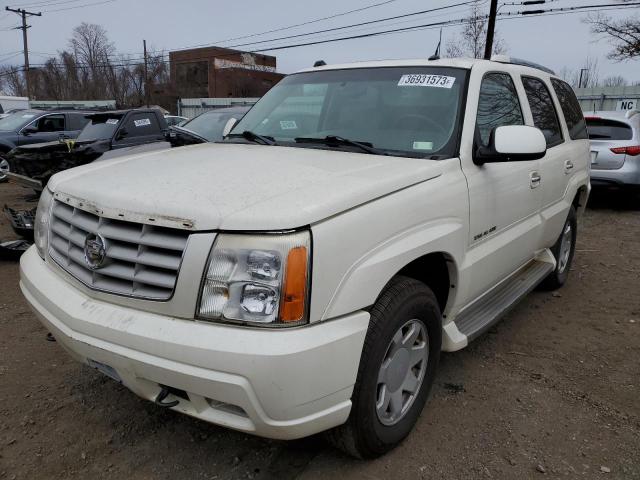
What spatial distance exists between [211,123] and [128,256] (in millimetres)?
7320

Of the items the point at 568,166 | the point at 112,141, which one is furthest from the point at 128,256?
the point at 112,141

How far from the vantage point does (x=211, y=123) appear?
29.2 feet

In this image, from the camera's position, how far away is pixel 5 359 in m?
3.36

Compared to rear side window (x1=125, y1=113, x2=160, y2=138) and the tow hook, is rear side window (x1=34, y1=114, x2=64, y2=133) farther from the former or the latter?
the tow hook

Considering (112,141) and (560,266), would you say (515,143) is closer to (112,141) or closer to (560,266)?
(560,266)

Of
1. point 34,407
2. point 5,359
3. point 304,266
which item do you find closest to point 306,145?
point 304,266

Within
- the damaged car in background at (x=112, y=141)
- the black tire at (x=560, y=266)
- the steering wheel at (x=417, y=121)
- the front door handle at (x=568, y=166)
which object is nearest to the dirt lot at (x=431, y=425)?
the black tire at (x=560, y=266)

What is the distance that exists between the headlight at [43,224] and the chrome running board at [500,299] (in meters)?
2.32

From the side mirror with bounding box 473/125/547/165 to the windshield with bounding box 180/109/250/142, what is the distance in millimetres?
6314

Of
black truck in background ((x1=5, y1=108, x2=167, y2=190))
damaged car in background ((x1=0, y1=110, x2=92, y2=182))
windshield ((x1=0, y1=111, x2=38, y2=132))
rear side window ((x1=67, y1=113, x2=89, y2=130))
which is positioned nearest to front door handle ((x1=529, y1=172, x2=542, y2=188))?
black truck in background ((x1=5, y1=108, x2=167, y2=190))

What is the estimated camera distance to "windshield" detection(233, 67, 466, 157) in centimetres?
283

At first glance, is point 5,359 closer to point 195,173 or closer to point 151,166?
point 151,166

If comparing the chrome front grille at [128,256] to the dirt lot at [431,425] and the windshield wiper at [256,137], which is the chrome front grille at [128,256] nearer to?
the dirt lot at [431,425]

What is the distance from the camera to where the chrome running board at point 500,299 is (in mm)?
3051
